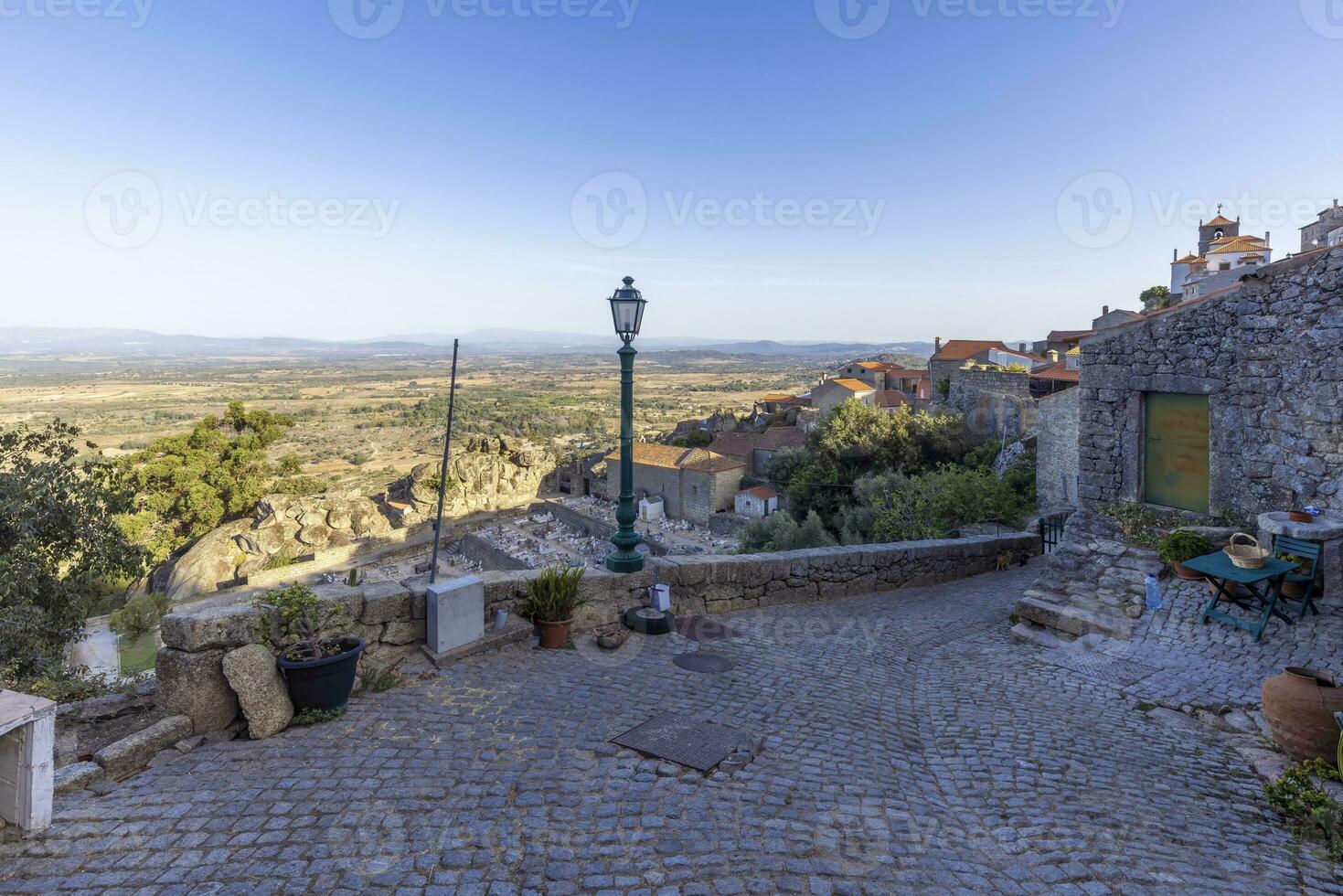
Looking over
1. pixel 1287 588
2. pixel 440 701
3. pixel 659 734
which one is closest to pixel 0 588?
pixel 440 701

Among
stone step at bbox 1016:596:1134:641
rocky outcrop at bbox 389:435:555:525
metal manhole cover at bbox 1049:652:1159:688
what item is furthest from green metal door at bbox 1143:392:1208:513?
rocky outcrop at bbox 389:435:555:525

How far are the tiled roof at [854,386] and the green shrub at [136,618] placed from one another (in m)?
40.1

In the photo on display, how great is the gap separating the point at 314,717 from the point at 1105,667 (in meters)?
6.60

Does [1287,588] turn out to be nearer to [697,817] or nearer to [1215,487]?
[1215,487]

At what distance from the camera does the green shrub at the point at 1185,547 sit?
746 cm

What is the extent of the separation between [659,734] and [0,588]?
29.5 feet

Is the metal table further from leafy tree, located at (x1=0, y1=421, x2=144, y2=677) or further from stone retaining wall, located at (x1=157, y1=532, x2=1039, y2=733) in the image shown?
leafy tree, located at (x1=0, y1=421, x2=144, y2=677)

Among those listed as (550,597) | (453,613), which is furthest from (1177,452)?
(453,613)

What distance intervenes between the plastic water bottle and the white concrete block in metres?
6.86

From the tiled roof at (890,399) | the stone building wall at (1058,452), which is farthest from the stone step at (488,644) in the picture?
the tiled roof at (890,399)

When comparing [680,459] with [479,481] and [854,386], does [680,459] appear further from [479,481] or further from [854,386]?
[854,386]

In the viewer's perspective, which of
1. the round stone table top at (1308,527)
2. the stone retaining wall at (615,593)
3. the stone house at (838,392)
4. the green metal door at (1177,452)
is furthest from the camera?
the stone house at (838,392)

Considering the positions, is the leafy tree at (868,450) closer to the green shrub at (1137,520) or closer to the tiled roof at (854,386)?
the green shrub at (1137,520)

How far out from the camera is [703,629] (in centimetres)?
702
